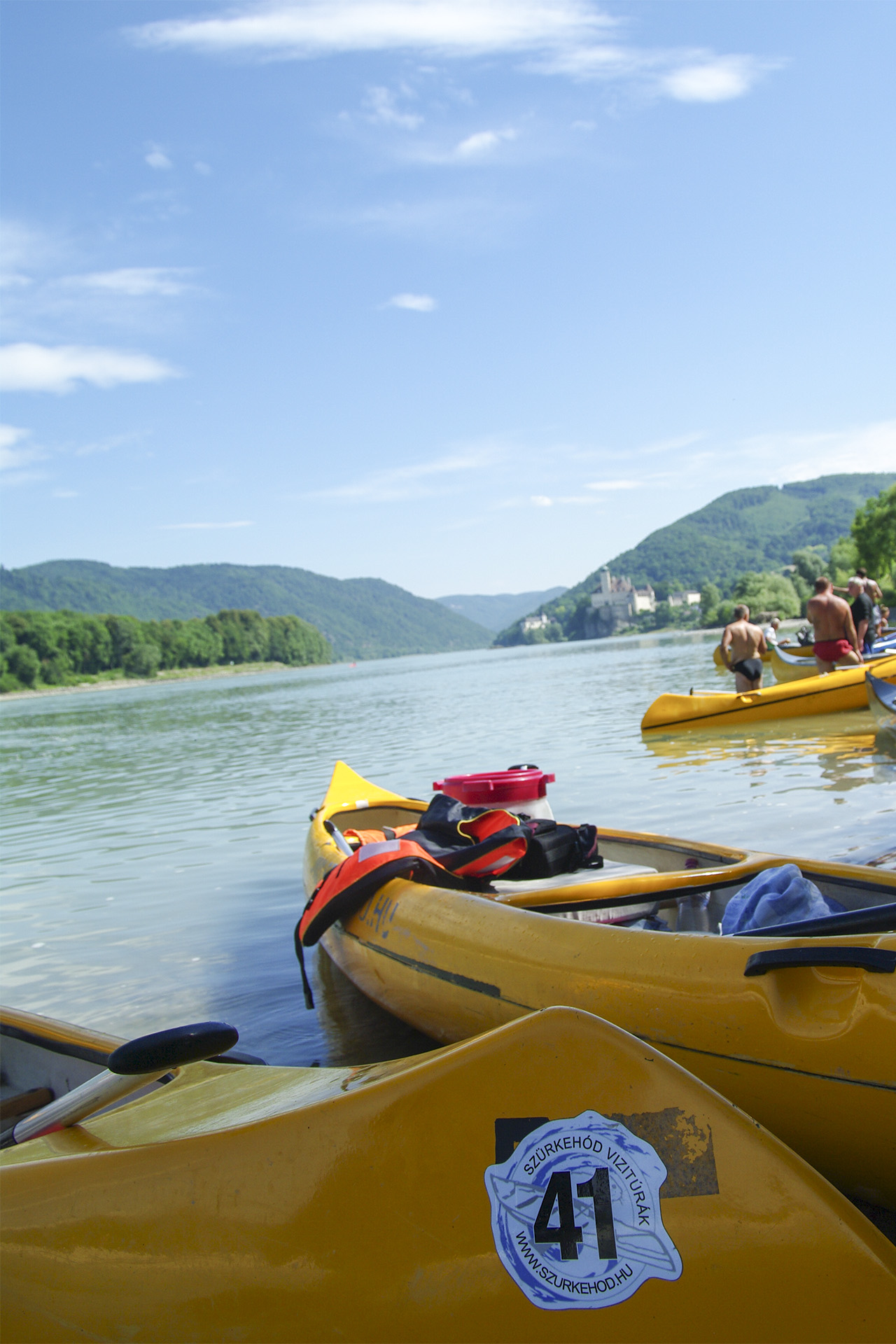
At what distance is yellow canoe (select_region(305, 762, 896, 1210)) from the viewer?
208 centimetres

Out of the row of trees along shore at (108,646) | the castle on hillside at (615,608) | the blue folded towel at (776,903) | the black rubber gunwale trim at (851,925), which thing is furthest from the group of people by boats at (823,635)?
the castle on hillside at (615,608)

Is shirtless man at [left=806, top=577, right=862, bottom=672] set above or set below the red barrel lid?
above

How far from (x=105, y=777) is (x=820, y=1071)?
15.3 meters

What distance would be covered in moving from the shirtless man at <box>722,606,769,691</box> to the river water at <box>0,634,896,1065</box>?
141cm

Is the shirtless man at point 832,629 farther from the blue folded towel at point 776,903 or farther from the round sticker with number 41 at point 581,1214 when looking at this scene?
the round sticker with number 41 at point 581,1214

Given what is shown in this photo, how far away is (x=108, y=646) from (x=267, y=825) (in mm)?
100748

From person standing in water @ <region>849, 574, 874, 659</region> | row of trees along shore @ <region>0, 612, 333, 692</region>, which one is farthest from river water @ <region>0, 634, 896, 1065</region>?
row of trees along shore @ <region>0, 612, 333, 692</region>

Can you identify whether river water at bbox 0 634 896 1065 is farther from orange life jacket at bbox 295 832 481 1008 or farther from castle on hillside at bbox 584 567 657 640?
castle on hillside at bbox 584 567 657 640

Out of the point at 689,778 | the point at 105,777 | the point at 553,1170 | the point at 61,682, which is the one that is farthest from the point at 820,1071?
the point at 61,682

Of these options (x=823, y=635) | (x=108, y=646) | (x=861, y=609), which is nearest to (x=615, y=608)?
Answer: (x=108, y=646)

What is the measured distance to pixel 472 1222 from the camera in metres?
1.51

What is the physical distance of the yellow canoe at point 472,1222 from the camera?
1.44 metres

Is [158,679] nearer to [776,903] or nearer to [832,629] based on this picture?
[832,629]

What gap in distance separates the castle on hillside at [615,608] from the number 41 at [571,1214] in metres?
154
